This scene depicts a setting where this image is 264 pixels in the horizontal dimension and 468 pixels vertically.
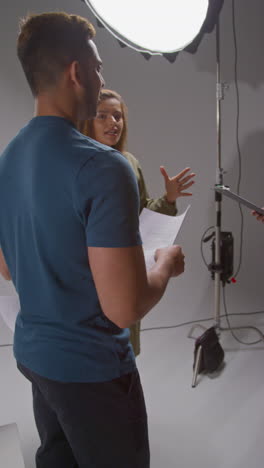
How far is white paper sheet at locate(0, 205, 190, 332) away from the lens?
0.91 m

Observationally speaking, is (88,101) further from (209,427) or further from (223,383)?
(223,383)

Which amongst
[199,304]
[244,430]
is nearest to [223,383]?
[244,430]

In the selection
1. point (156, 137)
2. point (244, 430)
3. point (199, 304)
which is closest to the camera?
point (244, 430)

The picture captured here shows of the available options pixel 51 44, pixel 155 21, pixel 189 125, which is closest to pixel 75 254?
pixel 51 44

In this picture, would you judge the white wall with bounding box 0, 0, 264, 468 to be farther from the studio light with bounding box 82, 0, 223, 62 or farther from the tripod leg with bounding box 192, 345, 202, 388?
the studio light with bounding box 82, 0, 223, 62

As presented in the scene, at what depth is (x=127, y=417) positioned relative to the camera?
2.30ft

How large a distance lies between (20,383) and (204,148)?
5.89 ft

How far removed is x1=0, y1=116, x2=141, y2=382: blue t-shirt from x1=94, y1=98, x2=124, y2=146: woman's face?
2.75ft

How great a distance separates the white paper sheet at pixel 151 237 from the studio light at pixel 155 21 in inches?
15.9

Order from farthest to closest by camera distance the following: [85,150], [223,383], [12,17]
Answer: [12,17] < [223,383] < [85,150]

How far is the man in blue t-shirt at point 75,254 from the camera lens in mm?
568

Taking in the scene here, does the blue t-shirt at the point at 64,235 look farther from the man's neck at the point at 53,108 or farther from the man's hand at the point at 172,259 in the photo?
the man's hand at the point at 172,259

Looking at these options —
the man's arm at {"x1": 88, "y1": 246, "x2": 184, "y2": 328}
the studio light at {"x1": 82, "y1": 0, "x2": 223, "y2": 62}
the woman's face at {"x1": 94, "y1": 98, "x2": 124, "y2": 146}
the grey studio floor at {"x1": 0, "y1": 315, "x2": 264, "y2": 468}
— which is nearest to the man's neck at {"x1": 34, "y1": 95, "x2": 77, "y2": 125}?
the man's arm at {"x1": 88, "y1": 246, "x2": 184, "y2": 328}

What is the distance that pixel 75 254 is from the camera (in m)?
0.62
